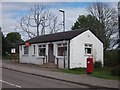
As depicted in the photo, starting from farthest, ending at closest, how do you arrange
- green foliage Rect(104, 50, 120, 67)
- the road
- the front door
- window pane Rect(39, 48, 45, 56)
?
window pane Rect(39, 48, 45, 56) → the front door → green foliage Rect(104, 50, 120, 67) → the road

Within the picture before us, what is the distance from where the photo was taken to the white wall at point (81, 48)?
3186 centimetres

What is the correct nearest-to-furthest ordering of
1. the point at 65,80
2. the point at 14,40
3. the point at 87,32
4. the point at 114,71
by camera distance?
the point at 65,80, the point at 114,71, the point at 87,32, the point at 14,40

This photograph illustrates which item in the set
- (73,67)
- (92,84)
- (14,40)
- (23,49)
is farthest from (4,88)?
(14,40)

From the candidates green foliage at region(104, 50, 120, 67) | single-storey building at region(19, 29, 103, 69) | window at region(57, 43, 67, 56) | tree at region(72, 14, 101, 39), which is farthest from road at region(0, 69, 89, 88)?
tree at region(72, 14, 101, 39)

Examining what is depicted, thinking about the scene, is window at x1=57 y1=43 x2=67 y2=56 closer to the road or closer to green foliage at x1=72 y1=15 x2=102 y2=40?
the road

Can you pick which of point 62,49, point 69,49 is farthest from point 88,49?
point 69,49

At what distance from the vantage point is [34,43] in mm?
37969

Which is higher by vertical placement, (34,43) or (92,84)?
(34,43)

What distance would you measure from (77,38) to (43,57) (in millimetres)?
5454

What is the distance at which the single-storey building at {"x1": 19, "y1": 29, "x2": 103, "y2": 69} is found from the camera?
31875 millimetres

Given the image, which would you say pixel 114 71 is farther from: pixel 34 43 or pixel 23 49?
pixel 23 49

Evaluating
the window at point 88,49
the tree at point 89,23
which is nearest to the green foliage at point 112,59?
the window at point 88,49

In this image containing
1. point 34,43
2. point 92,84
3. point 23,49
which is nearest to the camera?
point 92,84

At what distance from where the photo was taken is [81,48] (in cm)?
3284
